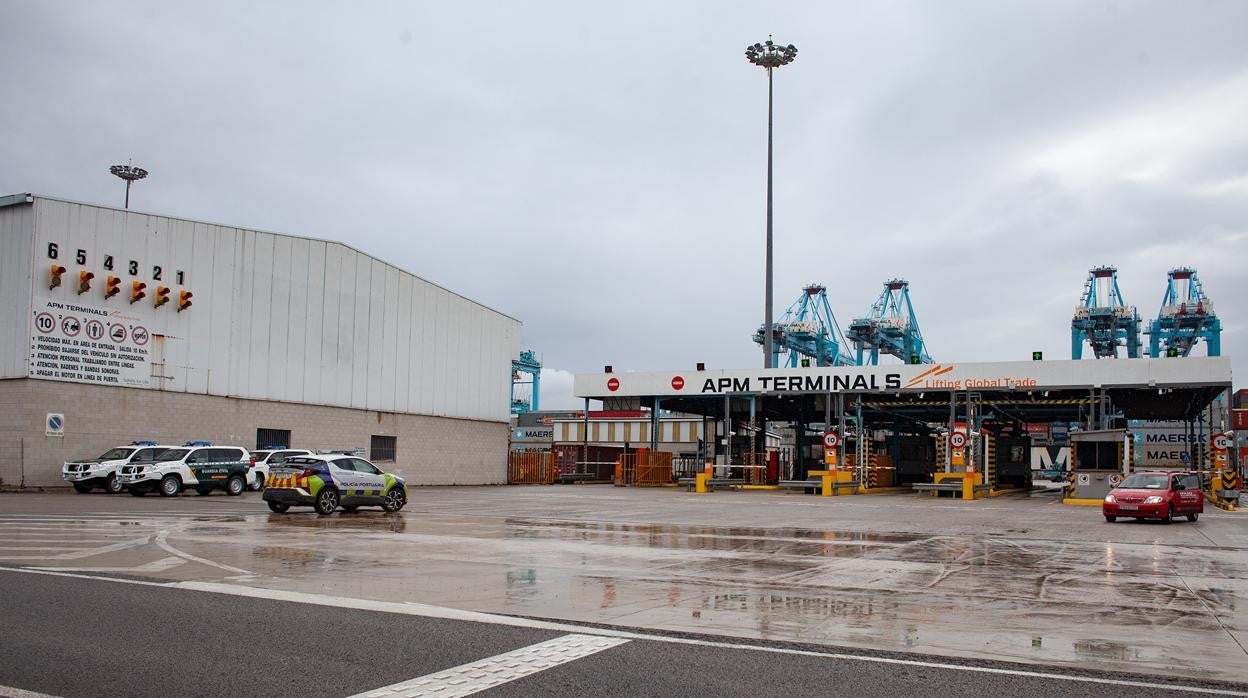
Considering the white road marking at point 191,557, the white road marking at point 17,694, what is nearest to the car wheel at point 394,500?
the white road marking at point 191,557

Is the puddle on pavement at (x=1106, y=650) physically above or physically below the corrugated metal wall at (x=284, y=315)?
below

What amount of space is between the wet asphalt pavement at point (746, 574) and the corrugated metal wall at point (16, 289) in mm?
Result: 8608

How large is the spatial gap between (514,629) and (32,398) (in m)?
29.0

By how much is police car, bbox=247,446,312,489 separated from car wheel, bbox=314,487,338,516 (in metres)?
10.9

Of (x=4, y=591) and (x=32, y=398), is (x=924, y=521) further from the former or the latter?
(x=32, y=398)

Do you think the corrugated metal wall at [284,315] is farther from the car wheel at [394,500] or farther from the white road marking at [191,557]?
the white road marking at [191,557]

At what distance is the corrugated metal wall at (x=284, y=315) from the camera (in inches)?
1345

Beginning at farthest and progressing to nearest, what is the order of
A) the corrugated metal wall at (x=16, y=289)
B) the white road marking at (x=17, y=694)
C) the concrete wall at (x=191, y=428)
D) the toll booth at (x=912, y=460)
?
the toll booth at (x=912, y=460), the corrugated metal wall at (x=16, y=289), the concrete wall at (x=191, y=428), the white road marking at (x=17, y=694)

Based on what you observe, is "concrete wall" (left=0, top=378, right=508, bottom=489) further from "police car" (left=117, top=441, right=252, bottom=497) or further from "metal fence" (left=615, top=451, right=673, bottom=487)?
"metal fence" (left=615, top=451, right=673, bottom=487)

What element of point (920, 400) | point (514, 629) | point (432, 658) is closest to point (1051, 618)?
point (514, 629)

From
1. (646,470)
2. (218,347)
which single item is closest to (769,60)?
(646,470)

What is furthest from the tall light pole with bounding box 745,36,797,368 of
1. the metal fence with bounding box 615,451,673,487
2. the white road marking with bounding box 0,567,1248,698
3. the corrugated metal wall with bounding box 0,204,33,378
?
the white road marking with bounding box 0,567,1248,698

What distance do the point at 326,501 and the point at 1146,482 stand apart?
67.6 ft

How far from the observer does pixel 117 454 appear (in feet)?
101
